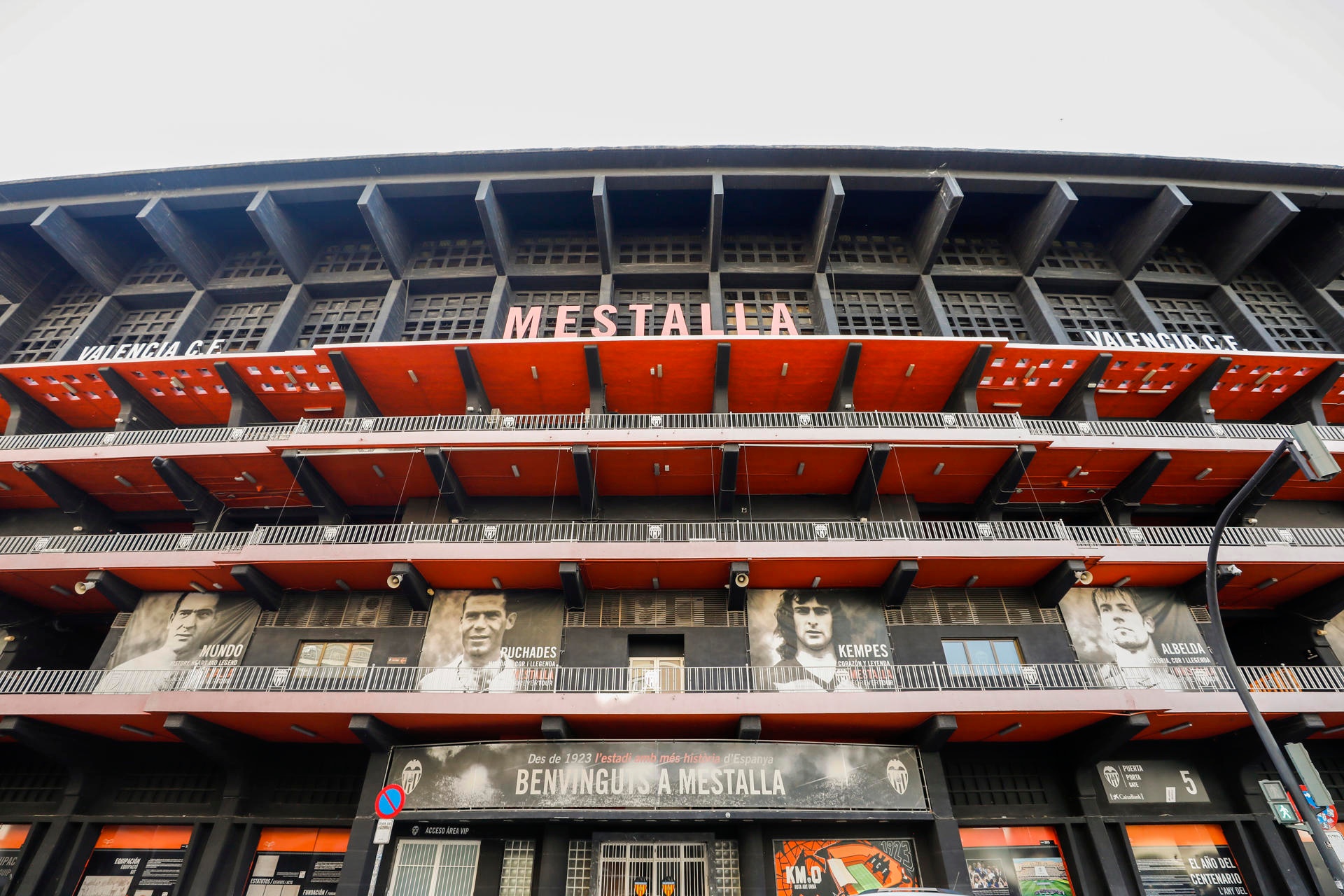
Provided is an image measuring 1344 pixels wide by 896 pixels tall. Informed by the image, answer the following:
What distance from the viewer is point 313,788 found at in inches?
707

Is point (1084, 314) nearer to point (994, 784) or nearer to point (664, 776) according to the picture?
point (994, 784)

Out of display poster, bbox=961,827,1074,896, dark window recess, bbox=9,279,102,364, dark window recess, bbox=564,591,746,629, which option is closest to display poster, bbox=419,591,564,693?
dark window recess, bbox=564,591,746,629

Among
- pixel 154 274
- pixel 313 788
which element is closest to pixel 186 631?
pixel 313 788

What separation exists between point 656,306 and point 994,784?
63.1ft

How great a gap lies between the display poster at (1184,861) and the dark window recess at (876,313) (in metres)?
16.9

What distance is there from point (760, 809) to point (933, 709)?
4950 mm

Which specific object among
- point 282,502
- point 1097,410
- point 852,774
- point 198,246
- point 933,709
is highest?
point 198,246

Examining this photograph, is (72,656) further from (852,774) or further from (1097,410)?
(1097,410)

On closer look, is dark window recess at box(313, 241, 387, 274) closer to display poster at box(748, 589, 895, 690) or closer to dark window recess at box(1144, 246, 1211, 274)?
display poster at box(748, 589, 895, 690)

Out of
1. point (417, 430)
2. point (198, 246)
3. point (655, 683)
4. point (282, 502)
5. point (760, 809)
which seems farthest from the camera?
point (198, 246)

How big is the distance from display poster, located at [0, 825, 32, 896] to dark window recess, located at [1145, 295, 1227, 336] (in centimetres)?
Answer: 4289

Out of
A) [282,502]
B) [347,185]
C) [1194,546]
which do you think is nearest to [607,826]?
[282,502]

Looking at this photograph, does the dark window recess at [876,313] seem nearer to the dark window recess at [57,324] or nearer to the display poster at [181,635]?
the display poster at [181,635]

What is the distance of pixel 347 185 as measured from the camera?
24.3m
